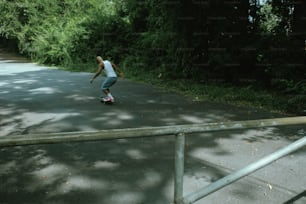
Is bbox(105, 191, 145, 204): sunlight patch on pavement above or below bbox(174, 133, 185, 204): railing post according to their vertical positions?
below

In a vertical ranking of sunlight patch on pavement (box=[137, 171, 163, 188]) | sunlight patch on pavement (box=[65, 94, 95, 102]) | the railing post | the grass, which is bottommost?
sunlight patch on pavement (box=[137, 171, 163, 188])

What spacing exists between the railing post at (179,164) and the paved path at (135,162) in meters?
1.58

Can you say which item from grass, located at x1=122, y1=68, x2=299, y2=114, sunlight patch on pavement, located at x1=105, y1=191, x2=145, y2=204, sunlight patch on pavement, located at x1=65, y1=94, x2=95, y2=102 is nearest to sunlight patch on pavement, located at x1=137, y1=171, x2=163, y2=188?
sunlight patch on pavement, located at x1=105, y1=191, x2=145, y2=204

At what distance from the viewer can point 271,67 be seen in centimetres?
1093

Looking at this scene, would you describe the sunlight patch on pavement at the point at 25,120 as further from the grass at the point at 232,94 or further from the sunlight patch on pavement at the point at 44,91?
the grass at the point at 232,94

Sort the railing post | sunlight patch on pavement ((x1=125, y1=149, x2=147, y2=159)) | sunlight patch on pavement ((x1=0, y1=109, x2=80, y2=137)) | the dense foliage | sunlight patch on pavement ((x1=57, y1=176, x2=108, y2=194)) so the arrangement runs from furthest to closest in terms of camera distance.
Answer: the dense foliage
sunlight patch on pavement ((x1=0, y1=109, x2=80, y2=137))
sunlight patch on pavement ((x1=125, y1=149, x2=147, y2=159))
sunlight patch on pavement ((x1=57, y1=176, x2=108, y2=194))
the railing post

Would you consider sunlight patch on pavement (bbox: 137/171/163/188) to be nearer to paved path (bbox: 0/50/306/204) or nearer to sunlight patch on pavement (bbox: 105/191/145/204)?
paved path (bbox: 0/50/306/204)

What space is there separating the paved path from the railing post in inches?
62.2

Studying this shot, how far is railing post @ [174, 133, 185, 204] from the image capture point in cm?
209

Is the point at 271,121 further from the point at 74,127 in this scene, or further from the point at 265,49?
the point at 265,49

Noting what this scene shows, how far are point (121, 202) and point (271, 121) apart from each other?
6.80 feet

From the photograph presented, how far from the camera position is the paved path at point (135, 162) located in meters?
3.85

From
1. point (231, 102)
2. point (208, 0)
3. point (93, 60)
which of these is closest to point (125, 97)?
point (231, 102)

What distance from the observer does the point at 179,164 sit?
2.14 m
